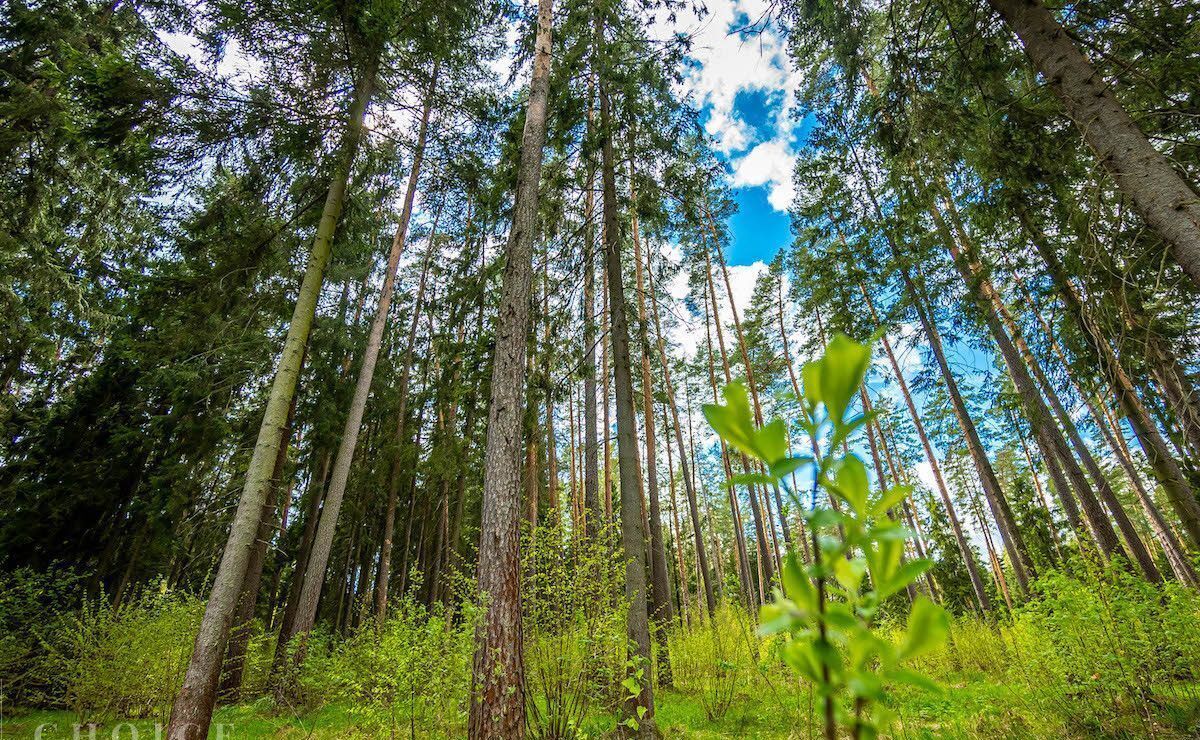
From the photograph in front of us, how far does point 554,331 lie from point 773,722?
17.8ft

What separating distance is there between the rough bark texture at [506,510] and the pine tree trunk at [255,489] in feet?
9.06

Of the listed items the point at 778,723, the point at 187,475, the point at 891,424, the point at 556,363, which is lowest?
the point at 778,723

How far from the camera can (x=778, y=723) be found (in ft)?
16.5

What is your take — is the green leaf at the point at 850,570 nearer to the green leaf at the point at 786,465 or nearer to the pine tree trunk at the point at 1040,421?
the green leaf at the point at 786,465

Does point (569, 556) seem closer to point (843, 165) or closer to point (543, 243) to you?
point (543, 243)

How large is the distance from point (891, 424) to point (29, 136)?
64.4ft

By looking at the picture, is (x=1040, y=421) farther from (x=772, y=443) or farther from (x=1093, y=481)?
(x=772, y=443)

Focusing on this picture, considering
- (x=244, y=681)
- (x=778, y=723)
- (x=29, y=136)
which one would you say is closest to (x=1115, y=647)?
(x=778, y=723)

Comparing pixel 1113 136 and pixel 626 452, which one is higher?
pixel 1113 136

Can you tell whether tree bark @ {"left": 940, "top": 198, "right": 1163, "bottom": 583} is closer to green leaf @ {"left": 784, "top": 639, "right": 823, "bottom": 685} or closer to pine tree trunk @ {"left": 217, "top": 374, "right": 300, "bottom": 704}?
green leaf @ {"left": 784, "top": 639, "right": 823, "bottom": 685}

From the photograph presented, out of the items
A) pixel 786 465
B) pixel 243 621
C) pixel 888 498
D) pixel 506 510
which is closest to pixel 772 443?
pixel 786 465

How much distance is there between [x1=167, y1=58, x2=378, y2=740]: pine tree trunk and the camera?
416cm

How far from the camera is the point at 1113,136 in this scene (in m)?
2.98

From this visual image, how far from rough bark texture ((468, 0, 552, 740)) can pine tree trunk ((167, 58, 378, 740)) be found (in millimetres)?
2761
